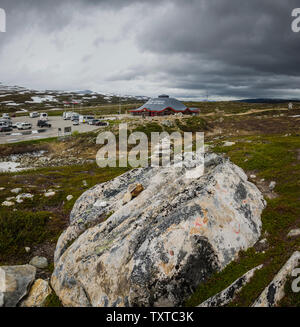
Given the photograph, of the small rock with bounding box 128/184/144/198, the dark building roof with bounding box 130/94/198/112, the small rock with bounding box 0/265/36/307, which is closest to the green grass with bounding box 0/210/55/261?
the small rock with bounding box 0/265/36/307

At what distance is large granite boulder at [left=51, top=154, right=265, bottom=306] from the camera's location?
884 centimetres

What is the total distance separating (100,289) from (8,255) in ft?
34.3

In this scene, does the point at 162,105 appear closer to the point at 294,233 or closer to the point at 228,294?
the point at 294,233

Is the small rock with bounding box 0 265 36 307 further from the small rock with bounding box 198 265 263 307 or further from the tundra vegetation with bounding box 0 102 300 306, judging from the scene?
the small rock with bounding box 198 265 263 307

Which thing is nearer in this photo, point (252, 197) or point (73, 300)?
point (73, 300)

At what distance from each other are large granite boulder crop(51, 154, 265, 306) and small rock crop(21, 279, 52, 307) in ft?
1.53

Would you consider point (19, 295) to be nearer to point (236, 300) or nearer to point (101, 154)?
point (236, 300)

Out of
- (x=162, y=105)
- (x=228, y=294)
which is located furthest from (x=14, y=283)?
(x=162, y=105)

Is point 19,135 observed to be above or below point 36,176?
above

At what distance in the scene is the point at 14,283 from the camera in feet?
39.0

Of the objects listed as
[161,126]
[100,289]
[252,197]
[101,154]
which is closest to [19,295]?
[100,289]

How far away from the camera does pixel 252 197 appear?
12.8m

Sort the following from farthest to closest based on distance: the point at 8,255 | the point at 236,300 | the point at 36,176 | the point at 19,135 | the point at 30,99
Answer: the point at 30,99
the point at 19,135
the point at 36,176
the point at 8,255
the point at 236,300

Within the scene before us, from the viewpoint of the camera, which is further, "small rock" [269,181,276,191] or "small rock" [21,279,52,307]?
"small rock" [269,181,276,191]
